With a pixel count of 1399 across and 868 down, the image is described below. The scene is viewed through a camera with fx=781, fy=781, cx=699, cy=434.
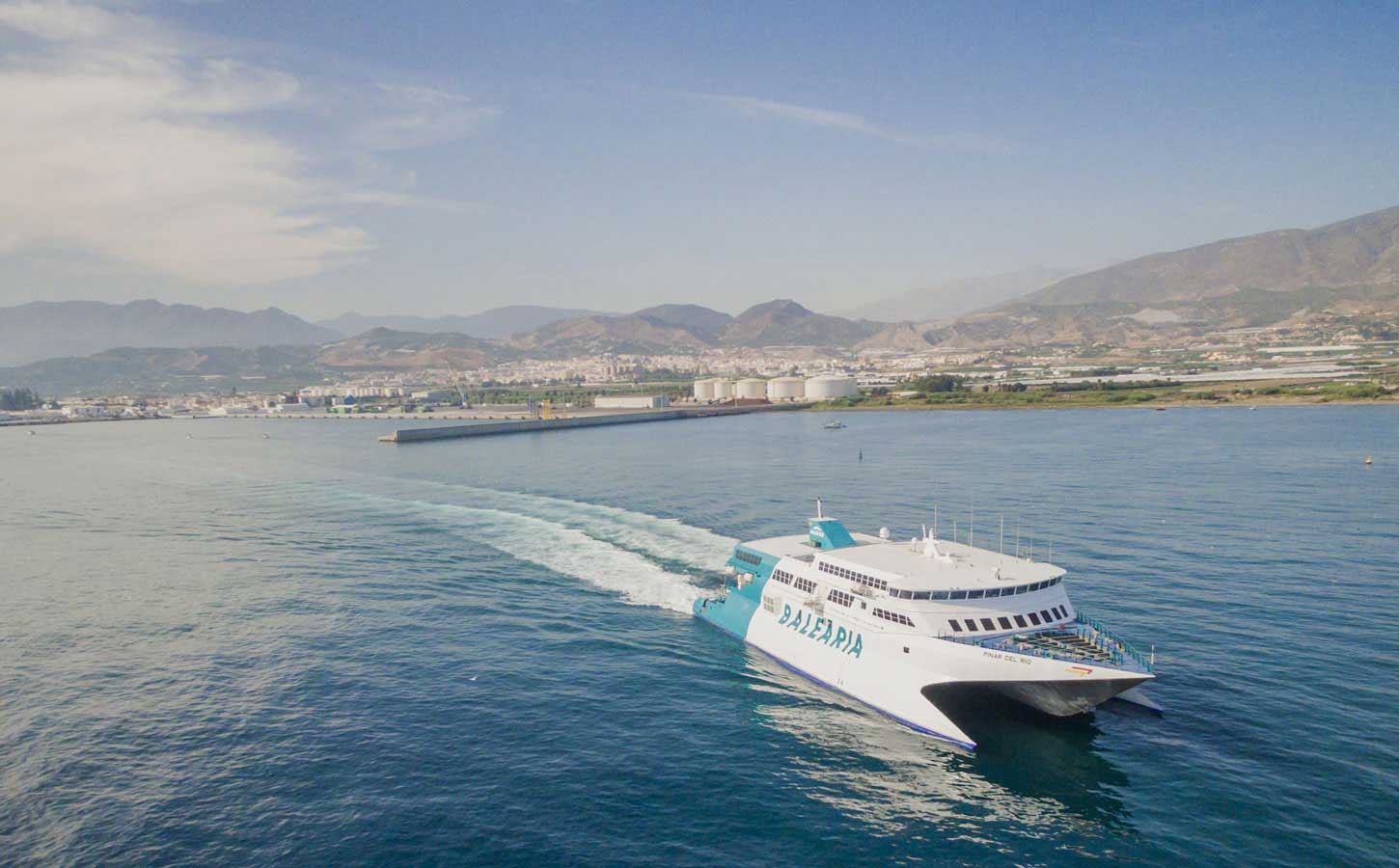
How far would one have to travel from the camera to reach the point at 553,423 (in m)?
153

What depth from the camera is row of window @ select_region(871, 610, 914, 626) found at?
26969 mm

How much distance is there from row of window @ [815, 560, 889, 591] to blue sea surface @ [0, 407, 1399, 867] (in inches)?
173

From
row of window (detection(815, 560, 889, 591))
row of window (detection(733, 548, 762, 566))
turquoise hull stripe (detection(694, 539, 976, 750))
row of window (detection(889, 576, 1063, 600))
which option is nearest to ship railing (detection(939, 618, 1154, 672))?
row of window (detection(889, 576, 1063, 600))

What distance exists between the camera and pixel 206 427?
188 metres

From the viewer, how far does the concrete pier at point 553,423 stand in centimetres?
13212

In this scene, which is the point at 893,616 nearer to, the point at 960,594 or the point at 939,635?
the point at 939,635

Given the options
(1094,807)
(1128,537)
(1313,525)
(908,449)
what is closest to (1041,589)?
(1094,807)

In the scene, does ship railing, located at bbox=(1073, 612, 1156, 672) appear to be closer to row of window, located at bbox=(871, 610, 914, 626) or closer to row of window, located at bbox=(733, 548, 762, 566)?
row of window, located at bbox=(871, 610, 914, 626)

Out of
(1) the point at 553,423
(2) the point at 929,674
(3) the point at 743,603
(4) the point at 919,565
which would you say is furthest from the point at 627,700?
(1) the point at 553,423

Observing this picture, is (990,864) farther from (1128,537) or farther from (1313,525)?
(1313,525)

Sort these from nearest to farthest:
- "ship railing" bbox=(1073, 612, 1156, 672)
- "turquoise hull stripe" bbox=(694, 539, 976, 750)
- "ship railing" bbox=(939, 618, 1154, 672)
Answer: "ship railing" bbox=(939, 618, 1154, 672) < "ship railing" bbox=(1073, 612, 1156, 672) < "turquoise hull stripe" bbox=(694, 539, 976, 750)

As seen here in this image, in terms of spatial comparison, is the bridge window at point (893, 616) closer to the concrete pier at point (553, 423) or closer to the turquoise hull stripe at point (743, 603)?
the turquoise hull stripe at point (743, 603)

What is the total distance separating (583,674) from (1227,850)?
20785mm

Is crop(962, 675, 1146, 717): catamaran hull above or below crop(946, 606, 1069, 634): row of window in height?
below
